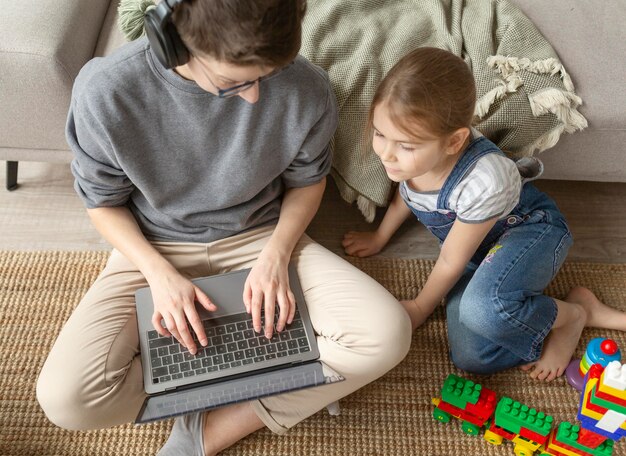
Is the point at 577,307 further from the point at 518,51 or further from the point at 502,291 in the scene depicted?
the point at 518,51

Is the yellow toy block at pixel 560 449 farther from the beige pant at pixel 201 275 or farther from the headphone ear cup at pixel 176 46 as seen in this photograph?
the headphone ear cup at pixel 176 46

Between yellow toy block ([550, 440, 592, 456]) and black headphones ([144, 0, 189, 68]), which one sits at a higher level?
black headphones ([144, 0, 189, 68])

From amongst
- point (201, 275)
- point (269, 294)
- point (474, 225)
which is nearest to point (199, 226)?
Answer: point (201, 275)

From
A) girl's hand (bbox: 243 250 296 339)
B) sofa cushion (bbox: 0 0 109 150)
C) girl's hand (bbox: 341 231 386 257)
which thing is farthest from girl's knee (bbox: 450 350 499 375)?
sofa cushion (bbox: 0 0 109 150)

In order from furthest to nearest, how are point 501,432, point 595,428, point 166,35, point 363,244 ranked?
point 363,244, point 501,432, point 595,428, point 166,35

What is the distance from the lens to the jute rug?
1.17 m

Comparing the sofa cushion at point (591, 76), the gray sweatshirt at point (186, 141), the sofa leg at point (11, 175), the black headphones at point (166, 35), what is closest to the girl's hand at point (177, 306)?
the gray sweatshirt at point (186, 141)

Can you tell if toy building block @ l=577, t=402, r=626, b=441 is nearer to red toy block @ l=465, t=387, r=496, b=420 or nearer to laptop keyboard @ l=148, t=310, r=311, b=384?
red toy block @ l=465, t=387, r=496, b=420

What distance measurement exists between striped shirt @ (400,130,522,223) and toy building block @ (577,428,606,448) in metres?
0.43

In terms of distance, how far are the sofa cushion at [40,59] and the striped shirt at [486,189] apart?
79 cm

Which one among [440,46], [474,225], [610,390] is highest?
[440,46]

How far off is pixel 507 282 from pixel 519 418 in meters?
0.25

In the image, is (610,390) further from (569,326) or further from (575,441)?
(569,326)

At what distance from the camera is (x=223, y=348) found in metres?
1.02
